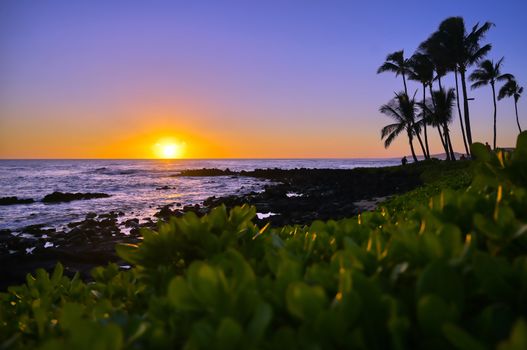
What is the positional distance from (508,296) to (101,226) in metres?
14.6

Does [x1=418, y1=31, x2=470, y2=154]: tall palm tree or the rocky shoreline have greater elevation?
[x1=418, y1=31, x2=470, y2=154]: tall palm tree

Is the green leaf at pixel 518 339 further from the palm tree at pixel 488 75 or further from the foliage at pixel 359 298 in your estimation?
the palm tree at pixel 488 75

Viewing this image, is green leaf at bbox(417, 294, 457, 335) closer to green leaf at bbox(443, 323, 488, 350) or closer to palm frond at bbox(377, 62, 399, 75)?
green leaf at bbox(443, 323, 488, 350)

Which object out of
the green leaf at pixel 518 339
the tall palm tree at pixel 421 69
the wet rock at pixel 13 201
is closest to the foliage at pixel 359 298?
the green leaf at pixel 518 339

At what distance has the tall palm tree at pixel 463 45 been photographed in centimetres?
2627

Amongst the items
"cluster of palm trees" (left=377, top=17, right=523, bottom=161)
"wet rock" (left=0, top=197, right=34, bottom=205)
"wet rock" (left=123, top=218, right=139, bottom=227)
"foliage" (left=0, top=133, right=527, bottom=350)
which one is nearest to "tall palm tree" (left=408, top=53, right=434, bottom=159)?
"cluster of palm trees" (left=377, top=17, right=523, bottom=161)

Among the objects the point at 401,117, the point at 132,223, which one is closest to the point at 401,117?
the point at 401,117

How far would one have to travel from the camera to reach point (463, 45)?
26.4 m

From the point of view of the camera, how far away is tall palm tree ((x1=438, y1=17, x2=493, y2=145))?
26266 millimetres

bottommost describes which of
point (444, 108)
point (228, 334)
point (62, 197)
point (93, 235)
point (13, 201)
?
point (93, 235)

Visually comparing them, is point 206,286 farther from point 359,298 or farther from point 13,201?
point 13,201

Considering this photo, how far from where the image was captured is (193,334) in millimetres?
807

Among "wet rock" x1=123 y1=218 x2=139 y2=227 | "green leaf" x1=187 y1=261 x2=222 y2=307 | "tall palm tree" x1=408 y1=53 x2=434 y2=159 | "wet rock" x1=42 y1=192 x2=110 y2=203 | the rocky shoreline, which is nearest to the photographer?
"green leaf" x1=187 y1=261 x2=222 y2=307

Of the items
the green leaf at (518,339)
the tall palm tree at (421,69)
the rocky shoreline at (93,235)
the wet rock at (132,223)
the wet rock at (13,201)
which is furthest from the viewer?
the tall palm tree at (421,69)
